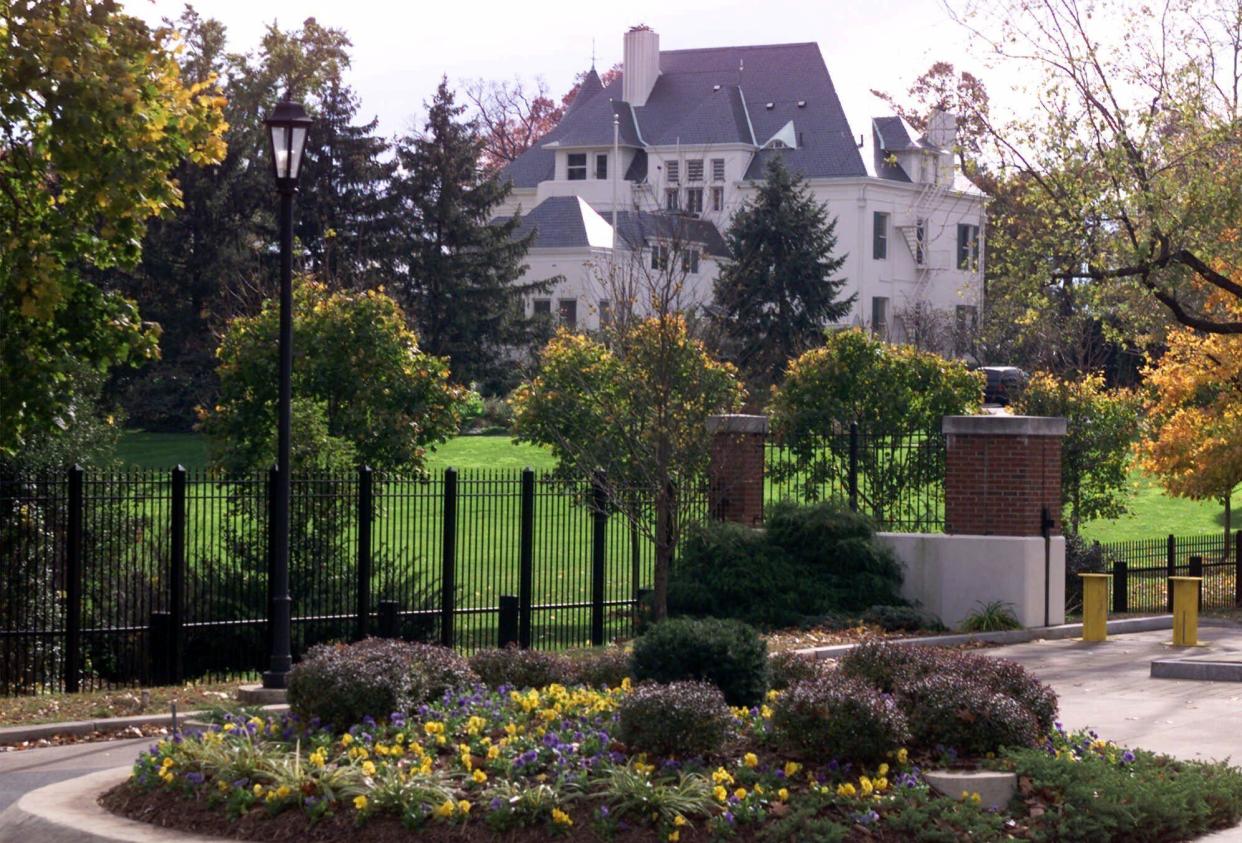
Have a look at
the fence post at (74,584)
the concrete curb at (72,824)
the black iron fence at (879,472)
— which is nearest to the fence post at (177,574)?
the fence post at (74,584)

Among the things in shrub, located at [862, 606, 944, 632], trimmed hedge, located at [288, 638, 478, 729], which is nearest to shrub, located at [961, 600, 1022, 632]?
shrub, located at [862, 606, 944, 632]

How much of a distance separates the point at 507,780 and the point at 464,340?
4448cm

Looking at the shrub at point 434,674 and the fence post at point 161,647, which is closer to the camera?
the shrub at point 434,674

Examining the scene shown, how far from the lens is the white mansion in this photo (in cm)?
6419

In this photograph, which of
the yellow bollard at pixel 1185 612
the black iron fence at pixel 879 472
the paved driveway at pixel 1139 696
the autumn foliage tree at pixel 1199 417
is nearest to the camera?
the paved driveway at pixel 1139 696

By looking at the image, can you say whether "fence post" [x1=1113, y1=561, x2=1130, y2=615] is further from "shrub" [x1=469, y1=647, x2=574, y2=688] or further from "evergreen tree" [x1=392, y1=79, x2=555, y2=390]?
"evergreen tree" [x1=392, y1=79, x2=555, y2=390]

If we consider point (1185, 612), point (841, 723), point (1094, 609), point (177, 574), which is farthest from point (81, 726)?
point (1185, 612)

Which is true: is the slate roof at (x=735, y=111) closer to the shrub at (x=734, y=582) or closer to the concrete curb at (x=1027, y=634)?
the concrete curb at (x=1027, y=634)

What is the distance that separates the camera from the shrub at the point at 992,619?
19734 millimetres

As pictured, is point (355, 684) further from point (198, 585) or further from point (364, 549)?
point (198, 585)

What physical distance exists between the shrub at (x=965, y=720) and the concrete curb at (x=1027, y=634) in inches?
297

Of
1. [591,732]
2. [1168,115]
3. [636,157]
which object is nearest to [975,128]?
[1168,115]

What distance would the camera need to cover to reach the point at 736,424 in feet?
69.8

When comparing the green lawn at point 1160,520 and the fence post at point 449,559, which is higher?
the fence post at point 449,559
